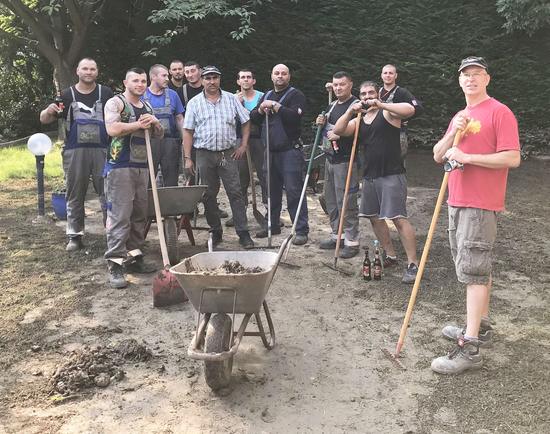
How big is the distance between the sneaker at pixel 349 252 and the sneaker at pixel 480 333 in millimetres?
1939

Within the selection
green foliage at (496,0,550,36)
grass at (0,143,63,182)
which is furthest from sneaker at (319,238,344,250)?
green foliage at (496,0,550,36)

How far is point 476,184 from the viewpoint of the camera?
11.2 feet

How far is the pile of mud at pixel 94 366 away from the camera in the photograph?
130 inches

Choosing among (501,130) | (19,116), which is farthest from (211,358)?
(19,116)

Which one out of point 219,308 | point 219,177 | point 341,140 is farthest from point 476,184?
point 219,177

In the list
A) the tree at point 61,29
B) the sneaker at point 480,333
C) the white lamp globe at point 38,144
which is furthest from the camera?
the tree at point 61,29

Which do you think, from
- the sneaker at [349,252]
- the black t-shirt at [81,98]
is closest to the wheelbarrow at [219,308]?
the sneaker at [349,252]

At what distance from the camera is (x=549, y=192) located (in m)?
8.96

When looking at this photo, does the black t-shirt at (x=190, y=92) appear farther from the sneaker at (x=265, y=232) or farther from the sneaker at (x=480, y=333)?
the sneaker at (x=480, y=333)

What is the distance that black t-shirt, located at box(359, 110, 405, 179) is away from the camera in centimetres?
506

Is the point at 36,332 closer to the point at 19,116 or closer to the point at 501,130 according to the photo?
the point at 501,130

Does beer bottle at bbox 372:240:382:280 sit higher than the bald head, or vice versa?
the bald head

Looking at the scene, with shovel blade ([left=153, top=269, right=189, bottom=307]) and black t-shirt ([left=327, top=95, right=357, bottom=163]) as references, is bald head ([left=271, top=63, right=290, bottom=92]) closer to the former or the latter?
black t-shirt ([left=327, top=95, right=357, bottom=163])

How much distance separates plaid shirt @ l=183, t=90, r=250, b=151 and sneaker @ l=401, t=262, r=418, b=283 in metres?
2.26
